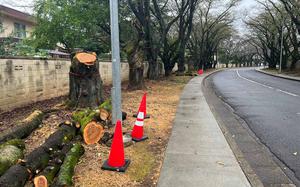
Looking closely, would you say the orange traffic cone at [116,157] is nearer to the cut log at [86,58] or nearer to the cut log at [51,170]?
the cut log at [51,170]

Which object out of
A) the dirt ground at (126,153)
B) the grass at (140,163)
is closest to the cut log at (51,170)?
the dirt ground at (126,153)

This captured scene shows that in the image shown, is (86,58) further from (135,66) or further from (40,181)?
(135,66)

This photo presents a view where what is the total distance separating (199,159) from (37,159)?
8.18 ft

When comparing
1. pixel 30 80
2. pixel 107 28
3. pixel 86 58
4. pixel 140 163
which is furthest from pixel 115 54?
pixel 107 28

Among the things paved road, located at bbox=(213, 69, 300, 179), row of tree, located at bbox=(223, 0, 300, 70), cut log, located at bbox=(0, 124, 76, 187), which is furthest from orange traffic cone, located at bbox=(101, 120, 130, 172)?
row of tree, located at bbox=(223, 0, 300, 70)

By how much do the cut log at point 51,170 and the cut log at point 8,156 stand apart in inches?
17.9

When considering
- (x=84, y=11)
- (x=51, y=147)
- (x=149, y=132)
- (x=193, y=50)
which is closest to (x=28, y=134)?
(x=51, y=147)

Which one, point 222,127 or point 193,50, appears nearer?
point 222,127

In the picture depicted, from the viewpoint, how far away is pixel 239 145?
18.7 feet

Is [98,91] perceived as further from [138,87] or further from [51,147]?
[138,87]

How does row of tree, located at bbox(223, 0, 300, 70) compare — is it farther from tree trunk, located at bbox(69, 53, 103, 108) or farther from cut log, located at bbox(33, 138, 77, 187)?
cut log, located at bbox(33, 138, 77, 187)

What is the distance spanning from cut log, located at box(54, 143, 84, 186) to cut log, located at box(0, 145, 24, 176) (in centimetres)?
65

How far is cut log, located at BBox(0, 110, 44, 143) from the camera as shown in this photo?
187 inches

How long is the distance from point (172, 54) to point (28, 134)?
23926 mm
